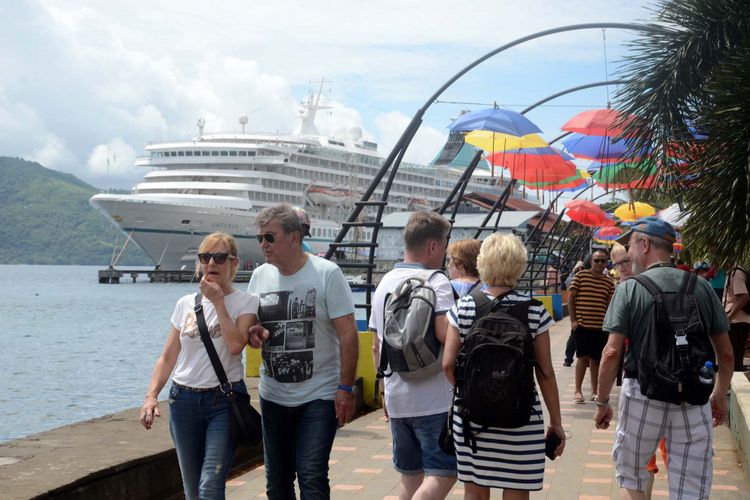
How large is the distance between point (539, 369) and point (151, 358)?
2682 cm

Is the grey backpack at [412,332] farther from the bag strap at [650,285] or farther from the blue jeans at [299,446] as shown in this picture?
the bag strap at [650,285]

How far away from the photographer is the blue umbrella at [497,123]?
42.5 feet

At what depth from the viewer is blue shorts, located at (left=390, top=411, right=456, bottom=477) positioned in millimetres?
4191

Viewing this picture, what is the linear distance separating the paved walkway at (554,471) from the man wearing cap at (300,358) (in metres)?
1.56

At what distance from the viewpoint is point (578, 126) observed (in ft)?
44.5

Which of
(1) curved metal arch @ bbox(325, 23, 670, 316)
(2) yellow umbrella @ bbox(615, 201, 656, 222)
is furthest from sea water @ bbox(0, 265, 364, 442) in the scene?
(2) yellow umbrella @ bbox(615, 201, 656, 222)

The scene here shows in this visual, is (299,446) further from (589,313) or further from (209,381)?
(589,313)

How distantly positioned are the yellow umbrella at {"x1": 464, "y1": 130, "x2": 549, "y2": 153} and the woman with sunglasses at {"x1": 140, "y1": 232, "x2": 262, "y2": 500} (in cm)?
989

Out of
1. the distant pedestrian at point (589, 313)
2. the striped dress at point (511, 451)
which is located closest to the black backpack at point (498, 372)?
the striped dress at point (511, 451)

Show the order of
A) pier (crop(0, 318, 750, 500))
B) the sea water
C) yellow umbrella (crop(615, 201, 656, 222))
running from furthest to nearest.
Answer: the sea water, yellow umbrella (crop(615, 201, 656, 222)), pier (crop(0, 318, 750, 500))

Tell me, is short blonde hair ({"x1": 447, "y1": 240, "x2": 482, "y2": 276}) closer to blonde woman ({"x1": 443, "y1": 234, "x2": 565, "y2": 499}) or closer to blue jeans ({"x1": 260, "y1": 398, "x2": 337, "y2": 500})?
blonde woman ({"x1": 443, "y1": 234, "x2": 565, "y2": 499})

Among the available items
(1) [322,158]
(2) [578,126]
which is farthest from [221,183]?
(2) [578,126]

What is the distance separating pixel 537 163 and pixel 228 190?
6088cm

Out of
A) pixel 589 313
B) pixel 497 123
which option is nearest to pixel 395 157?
pixel 497 123
